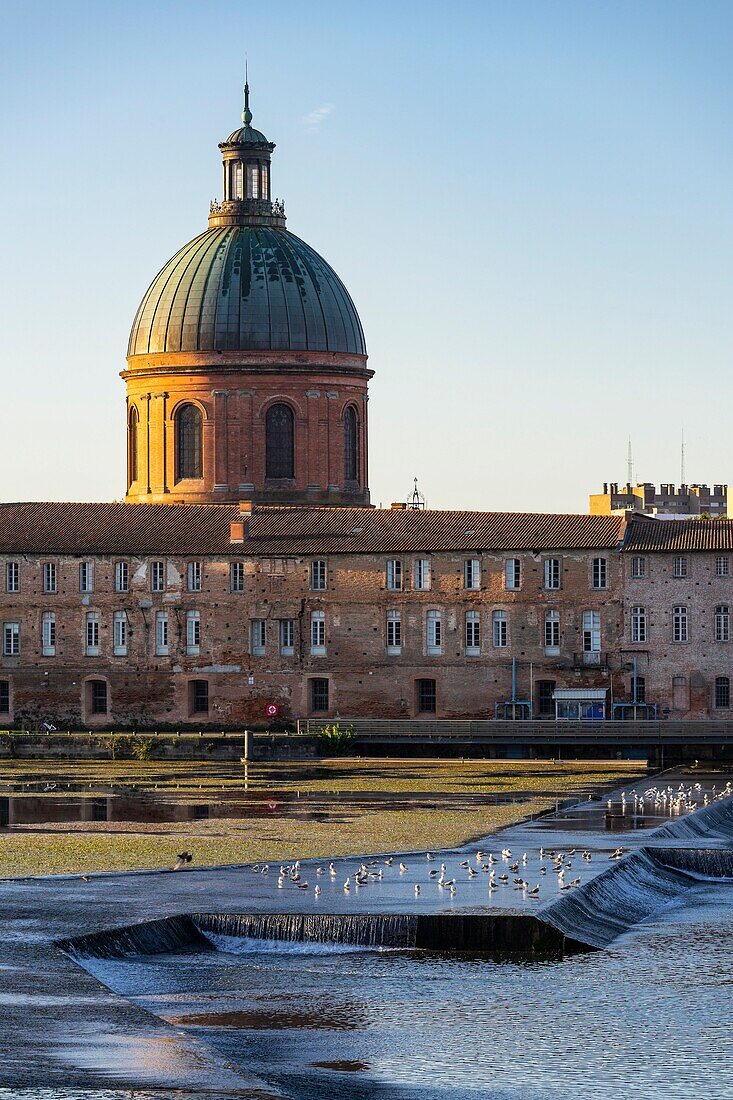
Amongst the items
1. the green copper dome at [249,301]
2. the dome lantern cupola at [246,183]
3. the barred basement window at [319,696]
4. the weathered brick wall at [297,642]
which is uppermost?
the dome lantern cupola at [246,183]

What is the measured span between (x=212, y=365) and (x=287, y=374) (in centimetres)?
278

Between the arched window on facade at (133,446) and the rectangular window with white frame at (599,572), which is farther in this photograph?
the arched window on facade at (133,446)

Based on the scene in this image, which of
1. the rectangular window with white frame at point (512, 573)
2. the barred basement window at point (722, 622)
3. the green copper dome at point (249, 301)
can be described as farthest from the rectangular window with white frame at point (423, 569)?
the green copper dome at point (249, 301)

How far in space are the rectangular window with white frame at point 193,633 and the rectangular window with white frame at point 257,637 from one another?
5.91ft

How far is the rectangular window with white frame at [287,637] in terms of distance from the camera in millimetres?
70438

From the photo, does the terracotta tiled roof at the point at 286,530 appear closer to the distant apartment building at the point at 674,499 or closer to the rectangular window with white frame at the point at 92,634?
the rectangular window with white frame at the point at 92,634

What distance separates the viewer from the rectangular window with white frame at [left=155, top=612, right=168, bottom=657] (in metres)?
71.1

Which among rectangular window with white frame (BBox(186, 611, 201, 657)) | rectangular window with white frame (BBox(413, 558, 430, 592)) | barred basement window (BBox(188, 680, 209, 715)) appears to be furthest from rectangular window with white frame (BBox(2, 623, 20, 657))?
rectangular window with white frame (BBox(413, 558, 430, 592))

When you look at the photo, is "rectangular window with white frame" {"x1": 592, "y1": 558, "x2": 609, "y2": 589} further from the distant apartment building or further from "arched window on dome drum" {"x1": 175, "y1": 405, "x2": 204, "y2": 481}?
the distant apartment building

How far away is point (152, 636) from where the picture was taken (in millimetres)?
71250

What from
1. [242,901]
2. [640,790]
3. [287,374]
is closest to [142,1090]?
[242,901]

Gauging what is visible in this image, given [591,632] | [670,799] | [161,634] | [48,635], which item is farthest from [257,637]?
[670,799]

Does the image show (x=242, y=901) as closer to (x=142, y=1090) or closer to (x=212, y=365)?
(x=142, y=1090)

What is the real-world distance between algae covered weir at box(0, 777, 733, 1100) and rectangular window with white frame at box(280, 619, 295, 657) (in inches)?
1395
